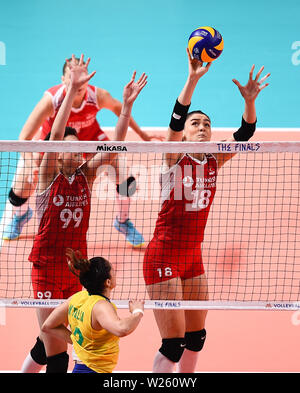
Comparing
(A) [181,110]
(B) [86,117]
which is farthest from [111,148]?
(B) [86,117]

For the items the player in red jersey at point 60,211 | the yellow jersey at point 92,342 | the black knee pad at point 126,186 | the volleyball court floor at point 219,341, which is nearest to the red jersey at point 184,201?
the player in red jersey at point 60,211

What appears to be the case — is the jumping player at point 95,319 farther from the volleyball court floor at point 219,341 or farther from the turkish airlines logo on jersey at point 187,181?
the volleyball court floor at point 219,341

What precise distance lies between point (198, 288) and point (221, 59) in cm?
973

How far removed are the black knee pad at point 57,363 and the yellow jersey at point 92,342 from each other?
670 millimetres

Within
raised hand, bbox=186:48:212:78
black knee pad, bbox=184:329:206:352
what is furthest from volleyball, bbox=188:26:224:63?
black knee pad, bbox=184:329:206:352

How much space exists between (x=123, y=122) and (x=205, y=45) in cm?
104

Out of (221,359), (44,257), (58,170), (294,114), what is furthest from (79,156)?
(294,114)

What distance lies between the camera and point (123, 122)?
4.20m

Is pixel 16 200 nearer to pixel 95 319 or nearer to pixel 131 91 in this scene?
pixel 131 91

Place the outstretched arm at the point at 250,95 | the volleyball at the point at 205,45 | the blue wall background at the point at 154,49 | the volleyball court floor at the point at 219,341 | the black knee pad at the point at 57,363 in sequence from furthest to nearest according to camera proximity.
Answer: the blue wall background at the point at 154,49 → the volleyball court floor at the point at 219,341 → the volleyball at the point at 205,45 → the outstretched arm at the point at 250,95 → the black knee pad at the point at 57,363

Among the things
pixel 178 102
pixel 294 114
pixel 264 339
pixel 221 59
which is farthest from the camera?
pixel 221 59

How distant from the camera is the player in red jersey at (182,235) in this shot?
4.12m

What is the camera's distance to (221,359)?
5.28m

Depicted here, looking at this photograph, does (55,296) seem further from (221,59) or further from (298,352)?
(221,59)
